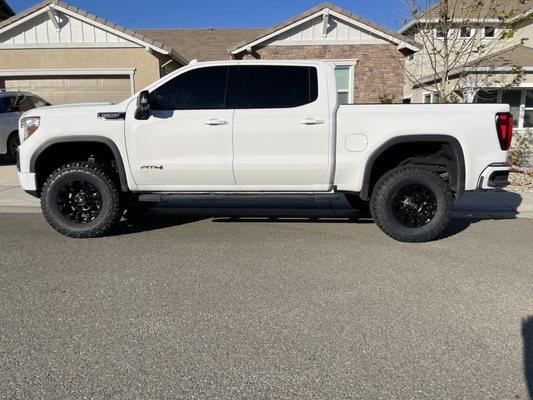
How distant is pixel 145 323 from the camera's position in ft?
10.7

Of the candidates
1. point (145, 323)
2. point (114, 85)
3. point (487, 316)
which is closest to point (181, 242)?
point (145, 323)

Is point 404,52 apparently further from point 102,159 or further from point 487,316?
point 487,316

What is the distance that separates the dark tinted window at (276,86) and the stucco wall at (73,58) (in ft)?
30.5

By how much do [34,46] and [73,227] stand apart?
10.5 m

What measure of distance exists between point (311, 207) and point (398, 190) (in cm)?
197

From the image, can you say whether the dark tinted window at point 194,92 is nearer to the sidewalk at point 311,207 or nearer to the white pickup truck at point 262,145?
the white pickup truck at point 262,145

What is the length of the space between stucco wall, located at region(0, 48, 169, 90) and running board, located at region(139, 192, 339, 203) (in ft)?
31.0

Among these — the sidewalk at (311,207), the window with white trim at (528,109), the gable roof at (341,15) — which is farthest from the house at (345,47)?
the sidewalk at (311,207)

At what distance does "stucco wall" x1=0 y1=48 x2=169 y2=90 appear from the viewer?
13391 mm

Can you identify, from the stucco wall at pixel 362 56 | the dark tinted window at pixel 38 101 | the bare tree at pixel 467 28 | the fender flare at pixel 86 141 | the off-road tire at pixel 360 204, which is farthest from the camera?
the stucco wall at pixel 362 56

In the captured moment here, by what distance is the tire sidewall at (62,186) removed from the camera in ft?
17.3

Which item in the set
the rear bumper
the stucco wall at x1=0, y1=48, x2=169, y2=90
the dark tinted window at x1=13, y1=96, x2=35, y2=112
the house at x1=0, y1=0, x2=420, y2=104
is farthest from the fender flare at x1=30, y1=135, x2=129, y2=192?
the stucco wall at x1=0, y1=48, x2=169, y2=90

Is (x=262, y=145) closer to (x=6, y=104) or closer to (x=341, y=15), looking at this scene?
(x=6, y=104)

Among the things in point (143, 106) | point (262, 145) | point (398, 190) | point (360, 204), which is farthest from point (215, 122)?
point (360, 204)
